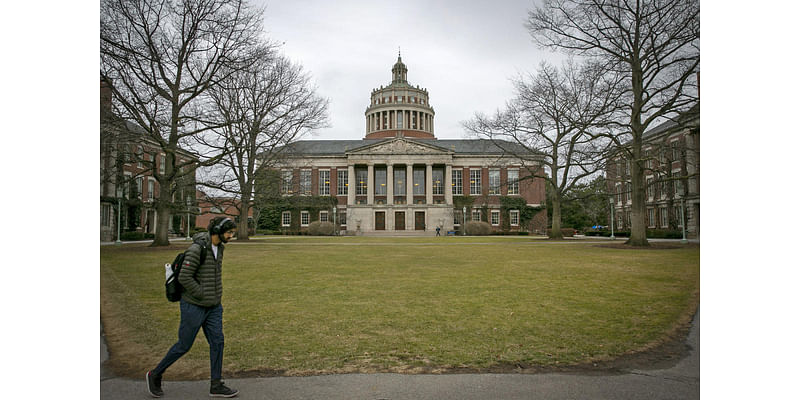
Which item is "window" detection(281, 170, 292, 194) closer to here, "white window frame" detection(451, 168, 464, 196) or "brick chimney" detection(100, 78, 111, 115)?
"brick chimney" detection(100, 78, 111, 115)

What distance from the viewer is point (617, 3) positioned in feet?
21.8

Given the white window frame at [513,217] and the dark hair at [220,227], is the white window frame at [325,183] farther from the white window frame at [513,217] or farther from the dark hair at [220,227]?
the dark hair at [220,227]

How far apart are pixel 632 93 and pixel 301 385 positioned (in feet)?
22.0

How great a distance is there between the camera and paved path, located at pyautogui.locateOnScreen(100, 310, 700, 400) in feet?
12.3

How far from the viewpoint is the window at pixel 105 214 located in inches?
190

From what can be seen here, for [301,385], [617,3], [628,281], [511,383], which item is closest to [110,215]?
[301,385]

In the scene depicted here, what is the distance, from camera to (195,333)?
Answer: 3865 mm

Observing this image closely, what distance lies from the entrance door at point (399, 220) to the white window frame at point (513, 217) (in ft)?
52.7

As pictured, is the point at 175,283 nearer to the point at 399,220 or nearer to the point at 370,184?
the point at 399,220

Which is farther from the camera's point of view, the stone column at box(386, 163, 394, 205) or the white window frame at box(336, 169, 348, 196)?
the white window frame at box(336, 169, 348, 196)

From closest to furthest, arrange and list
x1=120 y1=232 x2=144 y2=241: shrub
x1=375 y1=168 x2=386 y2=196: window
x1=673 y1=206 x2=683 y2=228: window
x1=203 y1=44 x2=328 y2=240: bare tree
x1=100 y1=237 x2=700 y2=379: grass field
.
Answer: x1=100 y1=237 x2=700 y2=379: grass field < x1=120 y1=232 x2=144 y2=241: shrub < x1=673 y1=206 x2=683 y2=228: window < x1=203 y1=44 x2=328 y2=240: bare tree < x1=375 y1=168 x2=386 y2=196: window

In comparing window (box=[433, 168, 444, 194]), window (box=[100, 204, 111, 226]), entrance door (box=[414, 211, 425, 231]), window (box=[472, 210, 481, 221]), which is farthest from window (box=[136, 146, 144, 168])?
window (box=[433, 168, 444, 194])

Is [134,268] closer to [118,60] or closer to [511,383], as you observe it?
[118,60]

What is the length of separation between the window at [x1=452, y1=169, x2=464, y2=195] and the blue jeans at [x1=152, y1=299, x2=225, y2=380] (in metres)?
64.7
